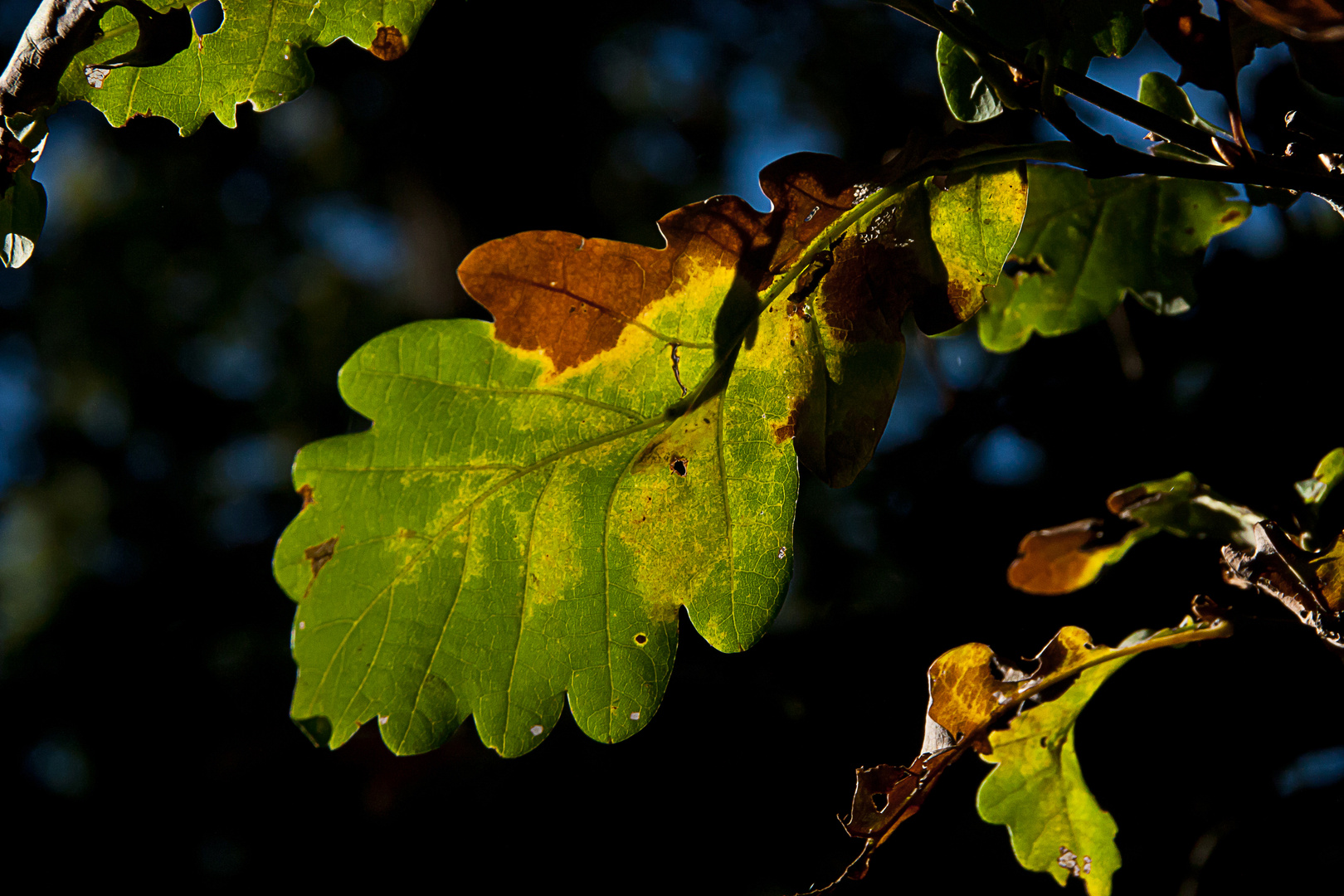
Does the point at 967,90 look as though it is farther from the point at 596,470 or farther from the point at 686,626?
the point at 686,626

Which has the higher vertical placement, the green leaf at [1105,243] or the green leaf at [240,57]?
the green leaf at [240,57]

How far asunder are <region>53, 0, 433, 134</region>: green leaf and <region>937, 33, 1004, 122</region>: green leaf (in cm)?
33

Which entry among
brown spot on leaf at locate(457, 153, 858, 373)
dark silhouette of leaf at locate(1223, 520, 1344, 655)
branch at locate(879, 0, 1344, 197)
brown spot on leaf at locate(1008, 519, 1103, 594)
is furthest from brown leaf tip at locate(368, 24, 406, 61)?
dark silhouette of leaf at locate(1223, 520, 1344, 655)

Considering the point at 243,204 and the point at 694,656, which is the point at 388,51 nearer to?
the point at 694,656

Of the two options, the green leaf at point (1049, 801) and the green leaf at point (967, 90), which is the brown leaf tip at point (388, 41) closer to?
the green leaf at point (967, 90)

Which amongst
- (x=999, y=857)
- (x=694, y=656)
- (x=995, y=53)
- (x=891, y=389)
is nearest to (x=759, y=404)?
(x=891, y=389)

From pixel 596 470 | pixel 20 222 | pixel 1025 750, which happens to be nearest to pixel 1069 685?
pixel 1025 750

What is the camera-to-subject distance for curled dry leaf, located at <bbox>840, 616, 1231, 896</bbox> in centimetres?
62

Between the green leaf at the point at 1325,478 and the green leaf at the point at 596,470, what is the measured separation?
0.32m

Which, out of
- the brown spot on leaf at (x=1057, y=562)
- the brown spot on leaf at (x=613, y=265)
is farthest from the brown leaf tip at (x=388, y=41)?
the brown spot on leaf at (x=1057, y=562)

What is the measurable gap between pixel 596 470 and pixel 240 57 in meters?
0.35

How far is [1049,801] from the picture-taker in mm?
686

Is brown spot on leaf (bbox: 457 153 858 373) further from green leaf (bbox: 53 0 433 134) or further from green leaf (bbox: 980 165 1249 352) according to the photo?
green leaf (bbox: 980 165 1249 352)

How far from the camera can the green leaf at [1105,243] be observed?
750mm
